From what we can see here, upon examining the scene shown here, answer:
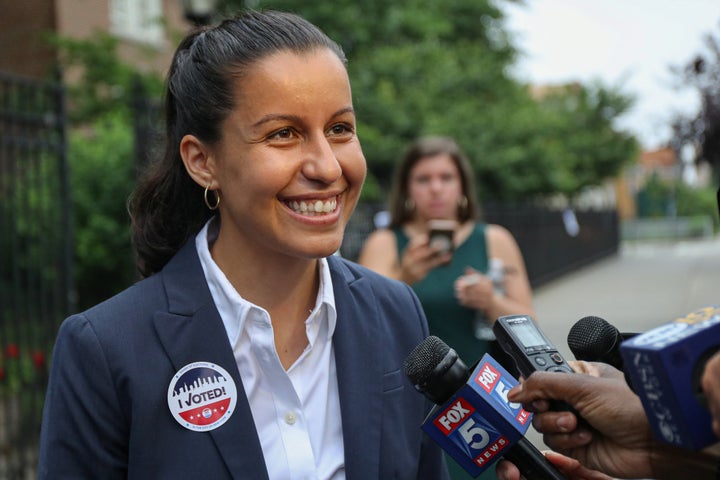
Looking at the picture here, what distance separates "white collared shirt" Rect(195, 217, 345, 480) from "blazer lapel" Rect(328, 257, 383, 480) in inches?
1.6

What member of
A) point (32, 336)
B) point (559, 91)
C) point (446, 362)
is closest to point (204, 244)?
point (446, 362)

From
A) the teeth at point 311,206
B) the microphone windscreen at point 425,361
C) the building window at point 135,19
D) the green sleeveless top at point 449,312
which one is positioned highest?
the building window at point 135,19

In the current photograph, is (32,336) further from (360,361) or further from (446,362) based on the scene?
(446,362)

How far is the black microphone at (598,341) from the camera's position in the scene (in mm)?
1521

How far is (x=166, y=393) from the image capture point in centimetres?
179

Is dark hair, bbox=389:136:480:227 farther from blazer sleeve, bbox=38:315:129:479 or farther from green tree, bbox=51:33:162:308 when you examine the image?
green tree, bbox=51:33:162:308

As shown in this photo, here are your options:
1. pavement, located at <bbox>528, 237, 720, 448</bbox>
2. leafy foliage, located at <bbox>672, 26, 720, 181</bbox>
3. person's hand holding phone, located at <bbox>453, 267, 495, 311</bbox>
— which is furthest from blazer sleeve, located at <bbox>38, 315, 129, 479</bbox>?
leafy foliage, located at <bbox>672, 26, 720, 181</bbox>

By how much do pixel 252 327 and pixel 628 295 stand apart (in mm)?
13596

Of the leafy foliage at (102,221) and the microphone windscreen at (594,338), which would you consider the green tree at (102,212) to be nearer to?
the leafy foliage at (102,221)

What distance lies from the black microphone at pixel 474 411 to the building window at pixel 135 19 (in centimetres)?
1604

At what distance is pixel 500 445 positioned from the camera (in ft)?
5.04

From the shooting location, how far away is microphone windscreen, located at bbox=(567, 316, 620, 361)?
152 cm

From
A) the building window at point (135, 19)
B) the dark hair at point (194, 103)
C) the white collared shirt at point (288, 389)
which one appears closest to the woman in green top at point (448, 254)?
the white collared shirt at point (288, 389)

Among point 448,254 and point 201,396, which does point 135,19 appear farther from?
point 201,396
